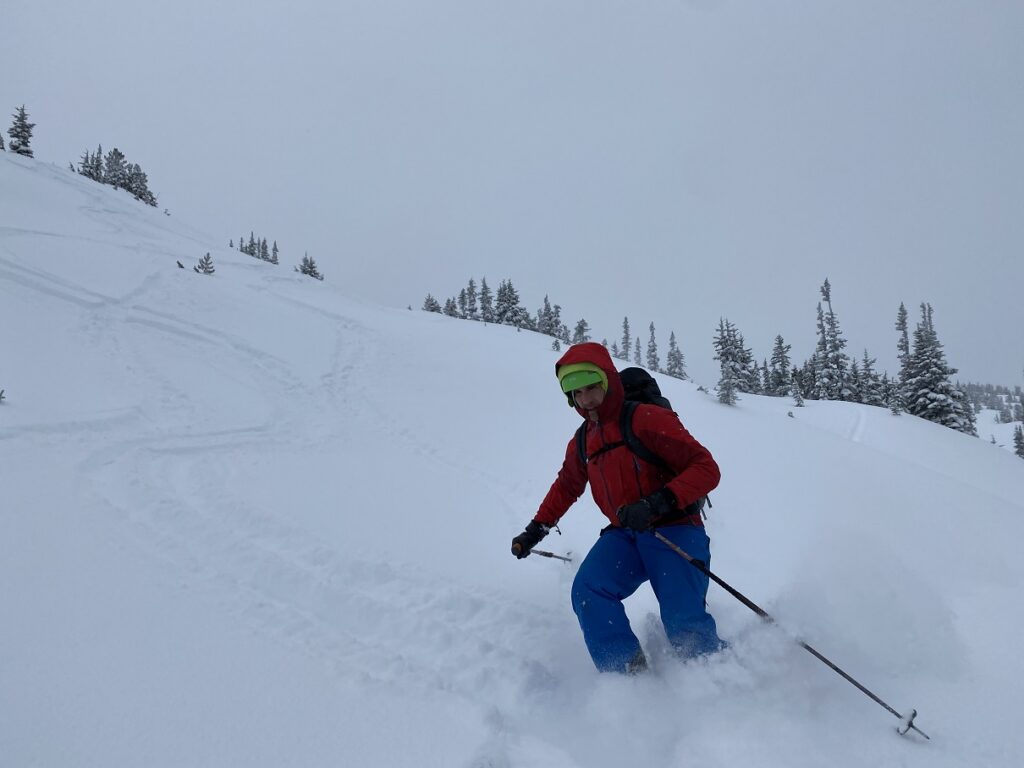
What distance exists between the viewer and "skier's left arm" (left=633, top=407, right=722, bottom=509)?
11.2ft

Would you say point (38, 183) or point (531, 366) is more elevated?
point (38, 183)

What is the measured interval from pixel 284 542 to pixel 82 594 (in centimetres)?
163

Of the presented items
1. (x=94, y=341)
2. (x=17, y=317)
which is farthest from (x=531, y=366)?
(x=17, y=317)

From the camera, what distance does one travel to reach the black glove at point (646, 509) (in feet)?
11.1

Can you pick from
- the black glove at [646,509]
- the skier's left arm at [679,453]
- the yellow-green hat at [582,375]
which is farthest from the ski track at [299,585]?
the yellow-green hat at [582,375]

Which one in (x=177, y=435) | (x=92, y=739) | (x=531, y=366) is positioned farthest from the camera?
(x=531, y=366)

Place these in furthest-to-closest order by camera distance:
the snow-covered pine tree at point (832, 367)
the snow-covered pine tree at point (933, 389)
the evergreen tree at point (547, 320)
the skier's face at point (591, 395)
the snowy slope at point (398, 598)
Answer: the evergreen tree at point (547, 320)
the snow-covered pine tree at point (832, 367)
the snow-covered pine tree at point (933, 389)
the skier's face at point (591, 395)
the snowy slope at point (398, 598)

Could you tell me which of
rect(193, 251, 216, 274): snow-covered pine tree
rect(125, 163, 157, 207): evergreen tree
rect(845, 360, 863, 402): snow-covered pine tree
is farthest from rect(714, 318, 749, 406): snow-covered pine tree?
rect(125, 163, 157, 207): evergreen tree

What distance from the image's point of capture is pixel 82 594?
3.40 meters

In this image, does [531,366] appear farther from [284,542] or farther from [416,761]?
[416,761]

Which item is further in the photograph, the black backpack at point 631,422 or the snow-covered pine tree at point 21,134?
the snow-covered pine tree at point 21,134

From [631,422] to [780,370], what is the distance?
5015 centimetres

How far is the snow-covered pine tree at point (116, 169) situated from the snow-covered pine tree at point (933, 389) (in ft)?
202

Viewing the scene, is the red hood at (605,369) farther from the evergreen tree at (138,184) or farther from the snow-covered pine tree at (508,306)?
the evergreen tree at (138,184)
